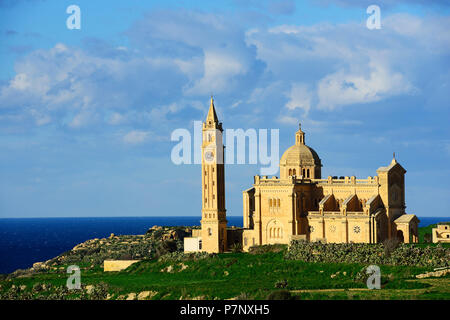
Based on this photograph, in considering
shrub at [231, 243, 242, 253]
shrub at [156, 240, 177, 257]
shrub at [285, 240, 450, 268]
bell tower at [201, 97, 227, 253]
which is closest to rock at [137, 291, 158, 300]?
shrub at [285, 240, 450, 268]

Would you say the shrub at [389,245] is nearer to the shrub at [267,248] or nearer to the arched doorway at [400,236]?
the arched doorway at [400,236]

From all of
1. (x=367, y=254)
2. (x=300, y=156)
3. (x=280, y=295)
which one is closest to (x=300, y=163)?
(x=300, y=156)

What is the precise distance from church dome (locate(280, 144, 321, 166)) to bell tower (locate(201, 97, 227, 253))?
7353 millimetres

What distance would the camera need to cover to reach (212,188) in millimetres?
76438

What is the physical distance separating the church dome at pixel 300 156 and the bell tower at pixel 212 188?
735 centimetres

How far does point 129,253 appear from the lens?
94000 millimetres

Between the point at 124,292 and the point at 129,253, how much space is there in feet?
110

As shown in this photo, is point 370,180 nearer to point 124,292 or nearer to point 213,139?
point 213,139

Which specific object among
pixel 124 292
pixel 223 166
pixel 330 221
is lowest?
pixel 124 292

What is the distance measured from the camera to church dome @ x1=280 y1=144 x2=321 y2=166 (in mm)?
79562

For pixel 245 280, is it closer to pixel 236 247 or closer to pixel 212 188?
pixel 236 247

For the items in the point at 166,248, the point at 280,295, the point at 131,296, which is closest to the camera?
the point at 280,295

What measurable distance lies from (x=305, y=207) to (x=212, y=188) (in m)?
9.34
